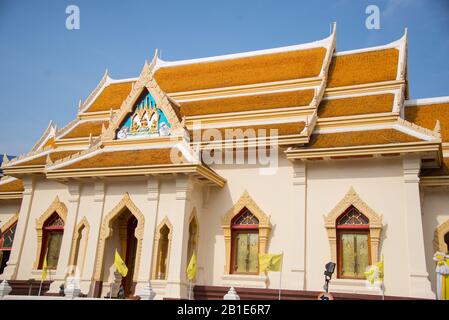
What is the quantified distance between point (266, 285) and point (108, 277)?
462 centimetres

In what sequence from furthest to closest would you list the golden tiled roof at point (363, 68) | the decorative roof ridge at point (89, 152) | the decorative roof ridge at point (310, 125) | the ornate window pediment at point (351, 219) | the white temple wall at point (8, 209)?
the white temple wall at point (8, 209), the golden tiled roof at point (363, 68), the decorative roof ridge at point (89, 152), the decorative roof ridge at point (310, 125), the ornate window pediment at point (351, 219)

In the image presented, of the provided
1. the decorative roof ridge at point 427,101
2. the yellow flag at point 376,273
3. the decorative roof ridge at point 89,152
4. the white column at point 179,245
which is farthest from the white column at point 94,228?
the decorative roof ridge at point 427,101

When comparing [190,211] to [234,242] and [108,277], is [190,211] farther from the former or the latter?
[108,277]

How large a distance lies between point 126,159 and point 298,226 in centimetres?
514

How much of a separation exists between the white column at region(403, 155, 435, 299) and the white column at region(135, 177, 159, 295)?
6443 mm

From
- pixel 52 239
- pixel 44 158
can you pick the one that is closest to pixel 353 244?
pixel 52 239

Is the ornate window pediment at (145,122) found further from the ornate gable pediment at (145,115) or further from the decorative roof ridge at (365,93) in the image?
the decorative roof ridge at (365,93)

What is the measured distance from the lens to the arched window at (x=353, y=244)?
11273 millimetres

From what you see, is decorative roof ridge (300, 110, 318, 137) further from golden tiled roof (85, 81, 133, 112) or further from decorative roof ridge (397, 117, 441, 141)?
golden tiled roof (85, 81, 133, 112)

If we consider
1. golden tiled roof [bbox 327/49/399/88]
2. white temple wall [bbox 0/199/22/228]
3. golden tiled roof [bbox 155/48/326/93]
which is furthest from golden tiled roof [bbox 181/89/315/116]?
white temple wall [bbox 0/199/22/228]

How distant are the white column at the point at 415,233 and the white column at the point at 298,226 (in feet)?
8.28

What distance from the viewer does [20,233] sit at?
14.4 meters

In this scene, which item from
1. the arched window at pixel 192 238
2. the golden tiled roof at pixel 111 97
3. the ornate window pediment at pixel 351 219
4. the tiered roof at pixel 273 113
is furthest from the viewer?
the golden tiled roof at pixel 111 97

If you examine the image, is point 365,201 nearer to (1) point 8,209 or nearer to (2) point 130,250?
(2) point 130,250
